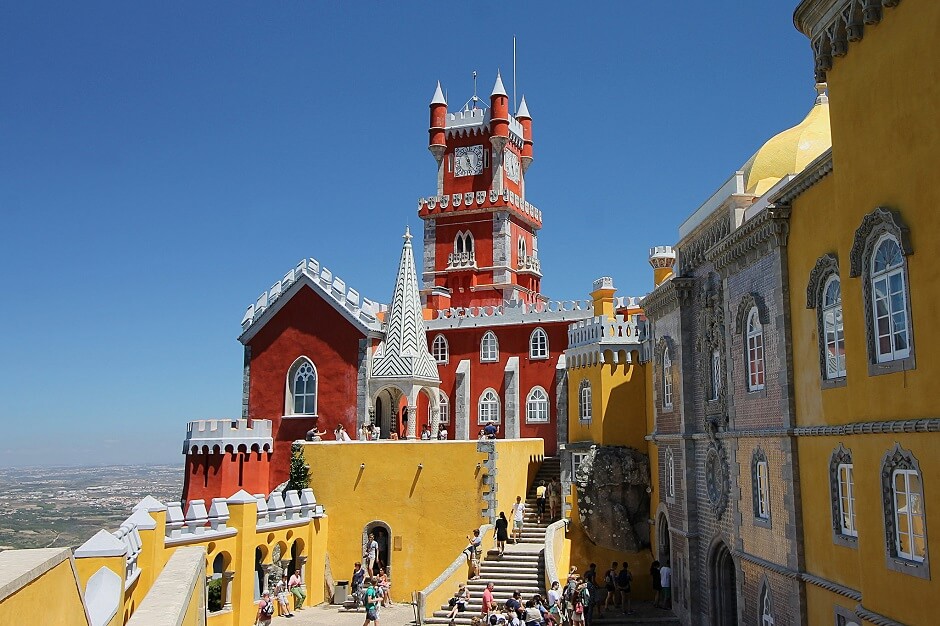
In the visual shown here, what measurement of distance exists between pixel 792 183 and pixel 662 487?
1246cm

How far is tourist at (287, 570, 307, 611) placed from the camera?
84.9 feet

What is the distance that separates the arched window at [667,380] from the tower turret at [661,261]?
23.1 feet

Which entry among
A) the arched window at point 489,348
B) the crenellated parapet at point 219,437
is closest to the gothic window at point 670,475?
the arched window at point 489,348

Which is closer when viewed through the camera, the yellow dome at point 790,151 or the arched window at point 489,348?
the yellow dome at point 790,151

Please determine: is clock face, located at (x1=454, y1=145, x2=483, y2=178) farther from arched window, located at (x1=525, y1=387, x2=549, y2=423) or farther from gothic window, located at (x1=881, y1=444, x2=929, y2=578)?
gothic window, located at (x1=881, y1=444, x2=929, y2=578)

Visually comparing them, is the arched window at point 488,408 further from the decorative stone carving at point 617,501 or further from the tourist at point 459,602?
the tourist at point 459,602

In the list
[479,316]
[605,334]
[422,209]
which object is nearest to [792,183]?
[605,334]

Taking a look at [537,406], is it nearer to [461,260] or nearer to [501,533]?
[461,260]

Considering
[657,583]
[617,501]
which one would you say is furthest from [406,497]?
[657,583]

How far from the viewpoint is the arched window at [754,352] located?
18078 millimetres

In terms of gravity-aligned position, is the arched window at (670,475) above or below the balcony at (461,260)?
below

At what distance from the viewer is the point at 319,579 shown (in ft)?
90.0

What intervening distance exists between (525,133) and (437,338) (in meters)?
15.5

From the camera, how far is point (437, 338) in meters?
39.2
